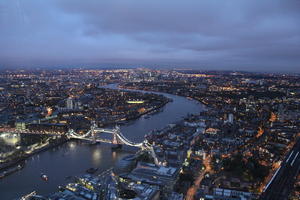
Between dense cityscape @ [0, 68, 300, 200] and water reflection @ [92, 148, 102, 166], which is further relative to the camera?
water reflection @ [92, 148, 102, 166]

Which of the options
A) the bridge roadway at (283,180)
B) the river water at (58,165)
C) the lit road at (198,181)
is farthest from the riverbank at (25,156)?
the bridge roadway at (283,180)

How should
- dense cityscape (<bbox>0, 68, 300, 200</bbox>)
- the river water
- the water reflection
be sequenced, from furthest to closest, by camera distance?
1. the water reflection
2. the river water
3. dense cityscape (<bbox>0, 68, 300, 200</bbox>)

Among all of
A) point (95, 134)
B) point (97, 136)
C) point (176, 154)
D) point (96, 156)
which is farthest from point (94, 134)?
point (176, 154)

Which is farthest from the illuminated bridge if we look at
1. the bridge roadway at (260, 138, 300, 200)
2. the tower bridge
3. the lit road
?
the bridge roadway at (260, 138, 300, 200)

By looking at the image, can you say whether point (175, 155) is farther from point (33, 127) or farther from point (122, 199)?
point (33, 127)

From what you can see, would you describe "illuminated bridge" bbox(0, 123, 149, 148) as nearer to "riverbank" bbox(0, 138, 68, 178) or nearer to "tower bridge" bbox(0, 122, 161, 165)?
"tower bridge" bbox(0, 122, 161, 165)

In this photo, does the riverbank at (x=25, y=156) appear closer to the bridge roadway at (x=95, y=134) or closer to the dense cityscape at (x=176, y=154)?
the dense cityscape at (x=176, y=154)

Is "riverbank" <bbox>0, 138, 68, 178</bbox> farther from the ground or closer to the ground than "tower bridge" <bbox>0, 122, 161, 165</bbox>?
closer to the ground

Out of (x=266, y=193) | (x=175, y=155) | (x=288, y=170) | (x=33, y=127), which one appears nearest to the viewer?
(x=266, y=193)

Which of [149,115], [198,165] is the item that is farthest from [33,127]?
[198,165]
